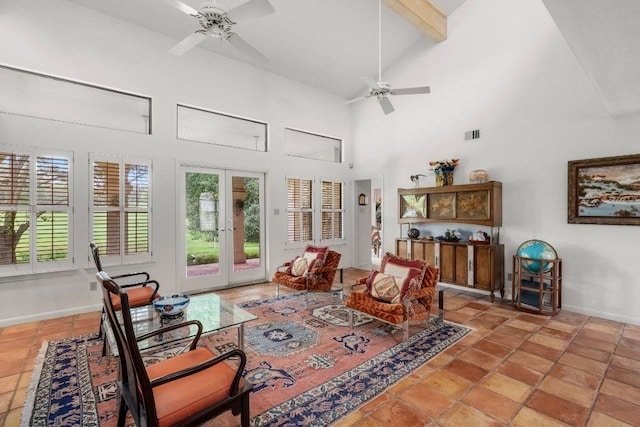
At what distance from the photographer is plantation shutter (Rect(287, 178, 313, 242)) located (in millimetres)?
6305

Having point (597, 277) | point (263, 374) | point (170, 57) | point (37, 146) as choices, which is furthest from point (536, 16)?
point (37, 146)

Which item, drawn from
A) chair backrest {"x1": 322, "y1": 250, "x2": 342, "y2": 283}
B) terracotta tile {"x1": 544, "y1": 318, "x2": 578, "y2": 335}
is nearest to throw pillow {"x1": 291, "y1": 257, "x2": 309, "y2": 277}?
chair backrest {"x1": 322, "y1": 250, "x2": 342, "y2": 283}

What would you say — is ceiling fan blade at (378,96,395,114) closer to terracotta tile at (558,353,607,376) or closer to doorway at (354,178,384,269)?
A: doorway at (354,178,384,269)

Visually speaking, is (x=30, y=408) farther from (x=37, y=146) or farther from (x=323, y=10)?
(x=323, y=10)

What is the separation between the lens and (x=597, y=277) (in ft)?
13.5

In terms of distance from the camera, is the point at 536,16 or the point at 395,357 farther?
the point at 536,16

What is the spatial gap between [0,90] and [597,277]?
796cm

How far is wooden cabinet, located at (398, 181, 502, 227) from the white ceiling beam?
2.77m

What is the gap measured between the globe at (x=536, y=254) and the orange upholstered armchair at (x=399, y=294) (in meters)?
1.69

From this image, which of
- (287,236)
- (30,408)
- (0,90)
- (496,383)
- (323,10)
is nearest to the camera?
(30,408)

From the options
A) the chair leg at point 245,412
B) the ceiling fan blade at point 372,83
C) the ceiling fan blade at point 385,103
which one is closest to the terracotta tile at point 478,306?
the ceiling fan blade at point 385,103

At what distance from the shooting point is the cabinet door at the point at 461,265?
16.3ft

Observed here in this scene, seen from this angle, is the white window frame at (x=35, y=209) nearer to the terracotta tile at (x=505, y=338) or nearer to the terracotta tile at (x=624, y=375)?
the terracotta tile at (x=505, y=338)

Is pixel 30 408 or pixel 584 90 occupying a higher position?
pixel 584 90
